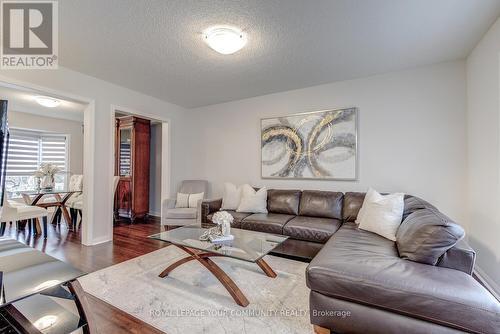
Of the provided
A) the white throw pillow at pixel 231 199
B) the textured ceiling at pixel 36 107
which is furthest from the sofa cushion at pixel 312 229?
the textured ceiling at pixel 36 107

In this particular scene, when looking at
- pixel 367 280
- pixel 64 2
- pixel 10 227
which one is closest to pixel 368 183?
pixel 367 280

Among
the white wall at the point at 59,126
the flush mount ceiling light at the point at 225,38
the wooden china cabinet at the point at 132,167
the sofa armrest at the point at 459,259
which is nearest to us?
the sofa armrest at the point at 459,259

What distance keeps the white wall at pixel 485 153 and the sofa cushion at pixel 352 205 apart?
3.75ft

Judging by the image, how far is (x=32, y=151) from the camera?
5.59m

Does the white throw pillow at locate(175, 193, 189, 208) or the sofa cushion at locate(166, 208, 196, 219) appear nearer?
the sofa cushion at locate(166, 208, 196, 219)

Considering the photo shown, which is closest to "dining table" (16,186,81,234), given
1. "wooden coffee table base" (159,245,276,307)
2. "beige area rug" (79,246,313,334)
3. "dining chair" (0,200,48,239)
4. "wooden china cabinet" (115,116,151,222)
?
"dining chair" (0,200,48,239)

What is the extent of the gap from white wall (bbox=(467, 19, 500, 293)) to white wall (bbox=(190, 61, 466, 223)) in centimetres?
14

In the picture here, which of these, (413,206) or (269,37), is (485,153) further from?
(269,37)

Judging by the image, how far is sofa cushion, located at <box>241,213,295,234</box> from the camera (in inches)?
115

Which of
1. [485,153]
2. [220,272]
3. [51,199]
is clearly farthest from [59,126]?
[485,153]

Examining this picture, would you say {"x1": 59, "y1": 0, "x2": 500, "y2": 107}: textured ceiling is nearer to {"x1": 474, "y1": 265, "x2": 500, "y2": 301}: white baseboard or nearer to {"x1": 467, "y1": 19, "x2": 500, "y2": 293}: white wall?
{"x1": 467, "y1": 19, "x2": 500, "y2": 293}: white wall

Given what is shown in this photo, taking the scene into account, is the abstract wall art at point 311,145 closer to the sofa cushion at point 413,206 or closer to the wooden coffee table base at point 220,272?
the sofa cushion at point 413,206

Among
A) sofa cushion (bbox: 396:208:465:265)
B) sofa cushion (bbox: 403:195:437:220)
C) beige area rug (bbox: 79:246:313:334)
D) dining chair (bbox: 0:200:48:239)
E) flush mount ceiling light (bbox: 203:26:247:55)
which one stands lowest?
beige area rug (bbox: 79:246:313:334)

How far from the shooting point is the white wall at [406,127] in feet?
9.22
